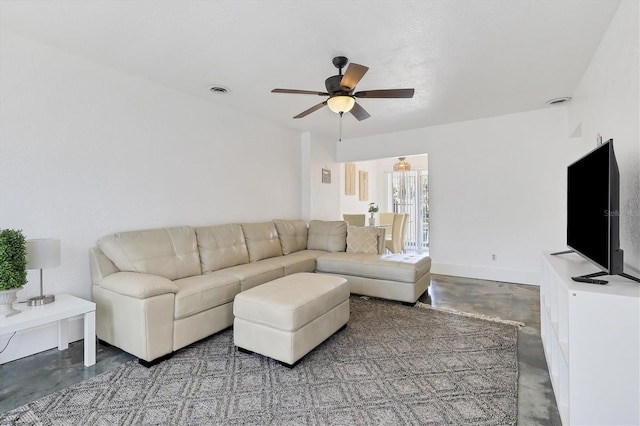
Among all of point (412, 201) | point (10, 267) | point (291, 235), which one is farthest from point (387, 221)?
point (10, 267)

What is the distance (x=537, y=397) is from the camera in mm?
1844

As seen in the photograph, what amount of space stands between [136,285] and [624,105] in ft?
11.5

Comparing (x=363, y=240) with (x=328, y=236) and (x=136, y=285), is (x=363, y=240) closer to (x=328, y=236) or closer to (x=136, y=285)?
(x=328, y=236)

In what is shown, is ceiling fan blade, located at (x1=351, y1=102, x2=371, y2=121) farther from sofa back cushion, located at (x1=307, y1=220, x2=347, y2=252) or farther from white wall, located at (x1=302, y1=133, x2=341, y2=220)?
white wall, located at (x1=302, y1=133, x2=341, y2=220)

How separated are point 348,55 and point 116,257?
257 centimetres

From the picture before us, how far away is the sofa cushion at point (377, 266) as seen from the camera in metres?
3.50

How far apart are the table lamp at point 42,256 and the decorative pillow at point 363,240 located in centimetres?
312

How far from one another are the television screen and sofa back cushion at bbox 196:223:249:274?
3.05 metres

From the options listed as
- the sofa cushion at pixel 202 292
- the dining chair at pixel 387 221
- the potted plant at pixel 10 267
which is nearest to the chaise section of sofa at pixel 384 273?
the sofa cushion at pixel 202 292

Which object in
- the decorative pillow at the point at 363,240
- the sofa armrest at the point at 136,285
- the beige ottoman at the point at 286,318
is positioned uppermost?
the decorative pillow at the point at 363,240

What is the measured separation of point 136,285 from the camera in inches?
87.8

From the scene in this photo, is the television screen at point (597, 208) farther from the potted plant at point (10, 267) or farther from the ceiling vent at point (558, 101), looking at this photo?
the potted plant at point (10, 267)

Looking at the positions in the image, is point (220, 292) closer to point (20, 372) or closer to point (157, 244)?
point (157, 244)

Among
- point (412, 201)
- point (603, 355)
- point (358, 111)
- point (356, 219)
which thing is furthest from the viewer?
point (412, 201)
